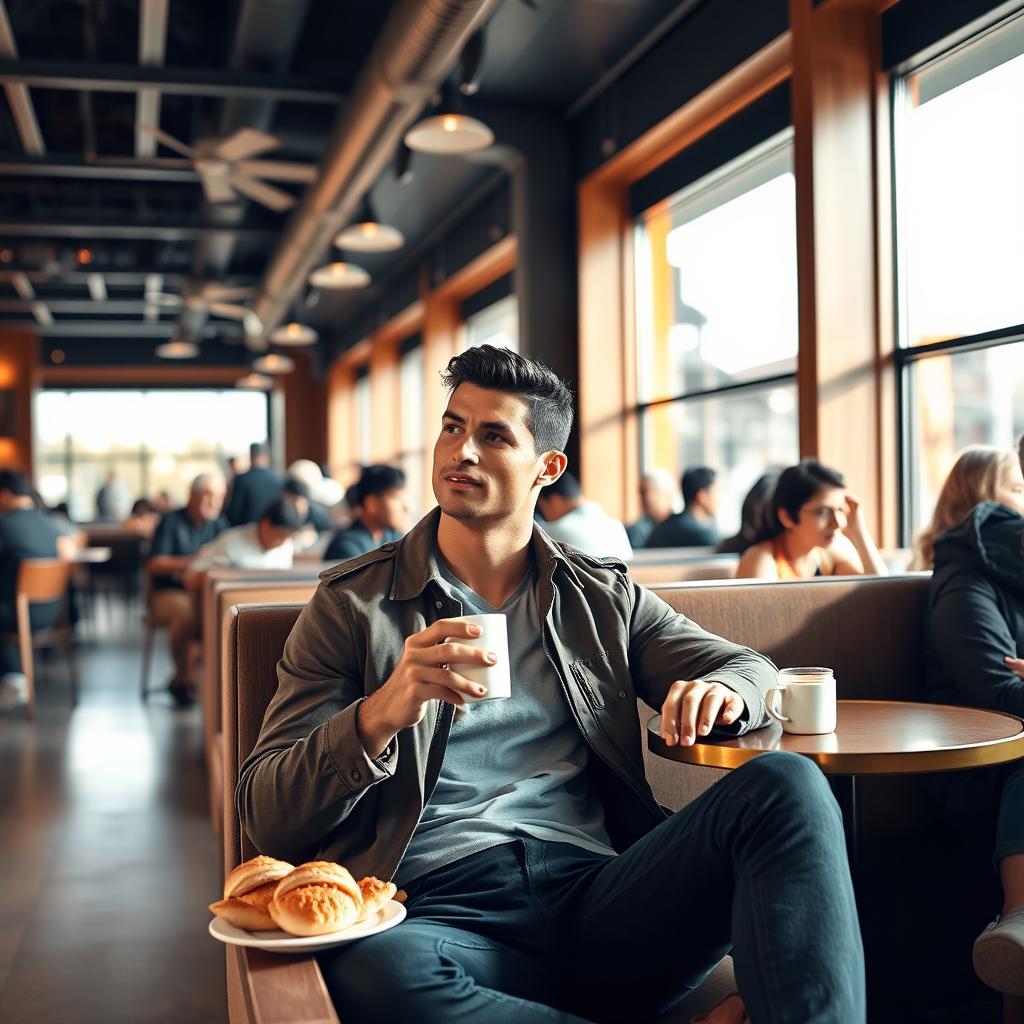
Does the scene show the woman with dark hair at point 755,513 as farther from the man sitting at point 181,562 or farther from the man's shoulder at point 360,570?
the man sitting at point 181,562

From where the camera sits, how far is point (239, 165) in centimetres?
632

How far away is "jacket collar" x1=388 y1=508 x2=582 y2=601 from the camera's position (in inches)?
66.2

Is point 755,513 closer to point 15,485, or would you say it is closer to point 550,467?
point 550,467

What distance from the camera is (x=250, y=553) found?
505 centimetres

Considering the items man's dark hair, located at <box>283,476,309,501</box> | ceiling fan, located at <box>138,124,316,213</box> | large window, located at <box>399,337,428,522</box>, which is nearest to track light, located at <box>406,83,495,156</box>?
ceiling fan, located at <box>138,124,316,213</box>

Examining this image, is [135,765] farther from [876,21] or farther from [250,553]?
[876,21]

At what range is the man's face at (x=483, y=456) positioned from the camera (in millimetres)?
1696

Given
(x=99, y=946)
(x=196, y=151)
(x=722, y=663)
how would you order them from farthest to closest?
(x=196, y=151)
(x=99, y=946)
(x=722, y=663)

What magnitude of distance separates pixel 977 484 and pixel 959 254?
1914 mm

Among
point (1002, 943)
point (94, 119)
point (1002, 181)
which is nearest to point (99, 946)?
point (1002, 943)

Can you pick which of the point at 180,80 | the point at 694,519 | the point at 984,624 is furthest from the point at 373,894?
the point at 180,80

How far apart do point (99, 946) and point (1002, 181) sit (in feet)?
11.9

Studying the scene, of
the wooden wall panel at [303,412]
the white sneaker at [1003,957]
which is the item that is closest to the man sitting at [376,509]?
the white sneaker at [1003,957]

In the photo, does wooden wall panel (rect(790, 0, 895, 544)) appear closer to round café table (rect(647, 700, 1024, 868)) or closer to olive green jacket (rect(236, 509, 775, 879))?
round café table (rect(647, 700, 1024, 868))
